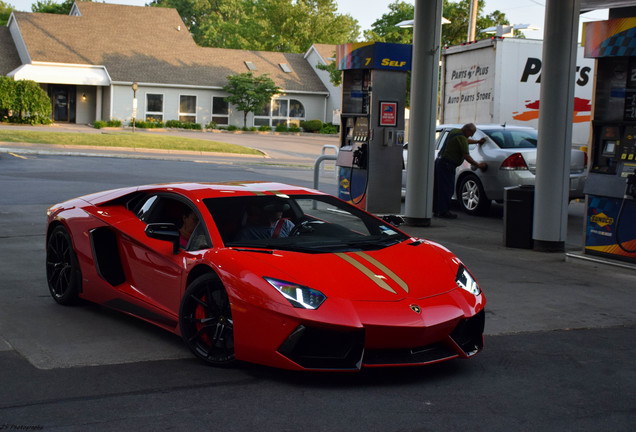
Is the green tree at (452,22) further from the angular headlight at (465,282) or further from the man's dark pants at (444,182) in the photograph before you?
the angular headlight at (465,282)

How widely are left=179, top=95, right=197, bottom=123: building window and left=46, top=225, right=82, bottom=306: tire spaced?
45.8 metres

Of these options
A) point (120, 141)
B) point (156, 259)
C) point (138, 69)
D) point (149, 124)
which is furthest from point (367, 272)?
point (138, 69)

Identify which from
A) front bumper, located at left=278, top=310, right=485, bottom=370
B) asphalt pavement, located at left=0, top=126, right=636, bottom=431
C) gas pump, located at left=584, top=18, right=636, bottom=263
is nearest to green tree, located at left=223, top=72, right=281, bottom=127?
gas pump, located at left=584, top=18, right=636, bottom=263

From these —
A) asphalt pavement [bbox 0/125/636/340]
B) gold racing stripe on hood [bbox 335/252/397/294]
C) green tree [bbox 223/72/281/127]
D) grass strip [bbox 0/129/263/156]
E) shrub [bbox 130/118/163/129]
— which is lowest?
asphalt pavement [bbox 0/125/636/340]

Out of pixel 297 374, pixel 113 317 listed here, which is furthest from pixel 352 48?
pixel 297 374

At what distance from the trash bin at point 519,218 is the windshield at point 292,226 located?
536 cm

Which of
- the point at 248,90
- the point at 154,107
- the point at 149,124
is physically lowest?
the point at 149,124

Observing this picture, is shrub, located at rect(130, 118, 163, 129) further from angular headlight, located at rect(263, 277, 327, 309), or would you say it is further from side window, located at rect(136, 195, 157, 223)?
angular headlight, located at rect(263, 277, 327, 309)

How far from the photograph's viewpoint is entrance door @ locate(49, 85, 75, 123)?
5047 centimetres

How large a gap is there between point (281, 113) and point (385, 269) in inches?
2012

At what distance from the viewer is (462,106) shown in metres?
21.9

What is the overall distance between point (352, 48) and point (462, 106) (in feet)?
25.3

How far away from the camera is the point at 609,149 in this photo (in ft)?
32.9

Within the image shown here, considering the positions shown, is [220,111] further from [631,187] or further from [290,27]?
[631,187]
